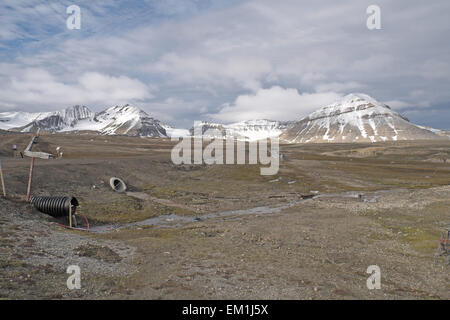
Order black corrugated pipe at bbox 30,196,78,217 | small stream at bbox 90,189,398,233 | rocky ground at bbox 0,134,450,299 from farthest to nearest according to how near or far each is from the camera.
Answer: small stream at bbox 90,189,398,233 → black corrugated pipe at bbox 30,196,78,217 → rocky ground at bbox 0,134,450,299

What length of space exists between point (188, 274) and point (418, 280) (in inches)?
591

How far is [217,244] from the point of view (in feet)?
88.4

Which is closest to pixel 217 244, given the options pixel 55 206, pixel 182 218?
pixel 182 218

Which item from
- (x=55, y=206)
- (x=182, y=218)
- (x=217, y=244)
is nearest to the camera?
(x=217, y=244)

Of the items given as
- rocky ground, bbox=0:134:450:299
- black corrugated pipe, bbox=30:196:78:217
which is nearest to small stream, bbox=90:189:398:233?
rocky ground, bbox=0:134:450:299

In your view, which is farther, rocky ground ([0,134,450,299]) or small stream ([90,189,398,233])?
small stream ([90,189,398,233])

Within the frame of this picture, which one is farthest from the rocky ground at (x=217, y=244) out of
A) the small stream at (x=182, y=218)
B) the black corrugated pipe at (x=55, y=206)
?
the black corrugated pipe at (x=55, y=206)

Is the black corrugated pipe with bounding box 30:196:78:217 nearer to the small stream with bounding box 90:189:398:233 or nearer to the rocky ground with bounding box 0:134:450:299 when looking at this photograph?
the rocky ground with bounding box 0:134:450:299

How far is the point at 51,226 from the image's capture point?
2748 centimetres

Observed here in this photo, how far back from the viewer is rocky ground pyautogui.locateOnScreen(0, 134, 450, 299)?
53.9 ft

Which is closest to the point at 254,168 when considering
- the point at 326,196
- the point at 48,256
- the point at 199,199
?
Result: the point at 326,196

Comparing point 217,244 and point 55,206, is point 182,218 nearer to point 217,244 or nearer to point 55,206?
point 217,244

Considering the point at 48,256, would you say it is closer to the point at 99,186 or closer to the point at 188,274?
the point at 188,274
